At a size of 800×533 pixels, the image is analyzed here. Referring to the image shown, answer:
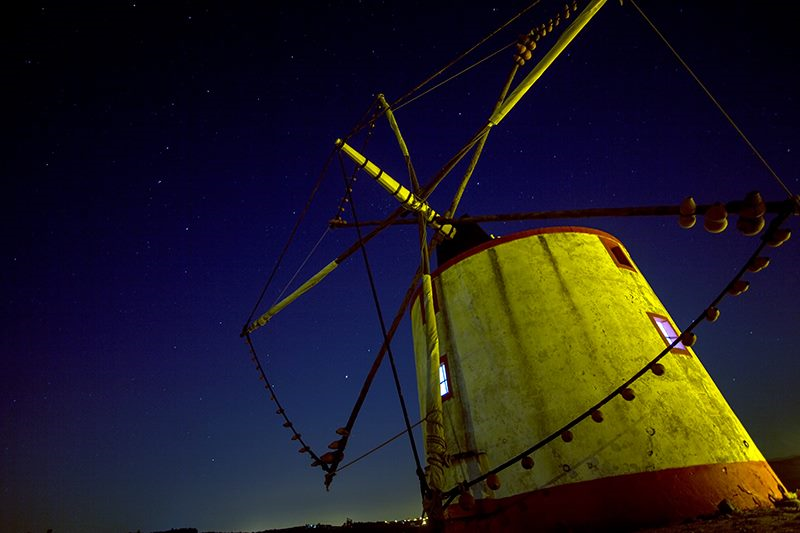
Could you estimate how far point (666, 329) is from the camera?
916 centimetres

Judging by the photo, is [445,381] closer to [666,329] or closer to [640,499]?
[640,499]

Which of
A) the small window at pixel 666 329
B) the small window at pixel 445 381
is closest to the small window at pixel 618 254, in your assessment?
the small window at pixel 666 329

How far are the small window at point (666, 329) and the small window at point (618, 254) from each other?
1.56 metres

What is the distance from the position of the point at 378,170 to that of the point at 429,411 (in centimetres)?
640

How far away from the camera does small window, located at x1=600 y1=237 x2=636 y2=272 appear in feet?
33.7

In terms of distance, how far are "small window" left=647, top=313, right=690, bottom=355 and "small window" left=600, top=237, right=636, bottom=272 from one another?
156 centimetres

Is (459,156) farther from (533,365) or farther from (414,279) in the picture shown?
(533,365)

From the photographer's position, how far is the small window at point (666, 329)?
870 centimetres

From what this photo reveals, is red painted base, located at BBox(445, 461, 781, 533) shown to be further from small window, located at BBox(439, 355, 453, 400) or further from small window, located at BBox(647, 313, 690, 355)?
small window, located at BBox(439, 355, 453, 400)

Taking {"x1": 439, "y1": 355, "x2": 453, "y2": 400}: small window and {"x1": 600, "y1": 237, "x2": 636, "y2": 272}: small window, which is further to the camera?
{"x1": 600, "y1": 237, "x2": 636, "y2": 272}: small window

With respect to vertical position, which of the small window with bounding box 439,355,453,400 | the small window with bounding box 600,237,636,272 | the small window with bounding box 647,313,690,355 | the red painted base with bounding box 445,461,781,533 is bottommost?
the red painted base with bounding box 445,461,781,533

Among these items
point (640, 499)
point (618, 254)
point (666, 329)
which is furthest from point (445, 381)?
point (618, 254)

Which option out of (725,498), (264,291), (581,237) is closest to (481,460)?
(725,498)

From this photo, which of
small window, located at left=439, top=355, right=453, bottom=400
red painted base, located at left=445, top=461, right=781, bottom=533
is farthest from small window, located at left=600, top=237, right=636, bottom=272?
small window, located at left=439, top=355, right=453, bottom=400
